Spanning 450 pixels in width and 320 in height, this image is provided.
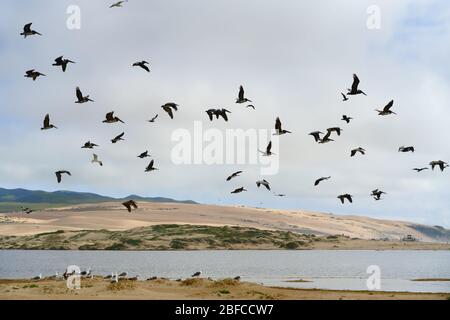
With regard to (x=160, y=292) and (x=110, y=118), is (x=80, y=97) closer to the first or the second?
(x=110, y=118)

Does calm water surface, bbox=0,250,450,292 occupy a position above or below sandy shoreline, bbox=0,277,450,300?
below

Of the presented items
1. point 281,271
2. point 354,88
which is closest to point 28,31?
point 354,88

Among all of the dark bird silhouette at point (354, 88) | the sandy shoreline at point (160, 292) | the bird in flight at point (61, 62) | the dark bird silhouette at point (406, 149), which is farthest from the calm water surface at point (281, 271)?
the bird in flight at point (61, 62)

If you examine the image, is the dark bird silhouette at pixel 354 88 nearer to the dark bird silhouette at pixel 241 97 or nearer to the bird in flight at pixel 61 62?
the dark bird silhouette at pixel 241 97

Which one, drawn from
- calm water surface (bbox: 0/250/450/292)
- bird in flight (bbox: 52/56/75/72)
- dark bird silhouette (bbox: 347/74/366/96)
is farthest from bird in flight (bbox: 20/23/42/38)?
calm water surface (bbox: 0/250/450/292)

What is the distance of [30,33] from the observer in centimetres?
3616

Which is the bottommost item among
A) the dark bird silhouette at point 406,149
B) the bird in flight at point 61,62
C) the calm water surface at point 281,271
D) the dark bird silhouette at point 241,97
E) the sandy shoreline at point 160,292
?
the calm water surface at point 281,271

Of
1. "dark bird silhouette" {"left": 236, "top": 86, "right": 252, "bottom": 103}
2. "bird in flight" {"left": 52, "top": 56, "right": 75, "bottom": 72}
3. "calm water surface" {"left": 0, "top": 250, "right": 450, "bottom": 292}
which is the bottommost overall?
"calm water surface" {"left": 0, "top": 250, "right": 450, "bottom": 292}

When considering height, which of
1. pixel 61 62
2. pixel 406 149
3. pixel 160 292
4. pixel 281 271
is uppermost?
pixel 61 62

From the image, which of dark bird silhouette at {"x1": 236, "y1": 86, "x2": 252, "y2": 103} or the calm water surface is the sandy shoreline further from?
the calm water surface

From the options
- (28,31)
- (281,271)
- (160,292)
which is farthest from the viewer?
(281,271)

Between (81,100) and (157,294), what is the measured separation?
19915 millimetres
